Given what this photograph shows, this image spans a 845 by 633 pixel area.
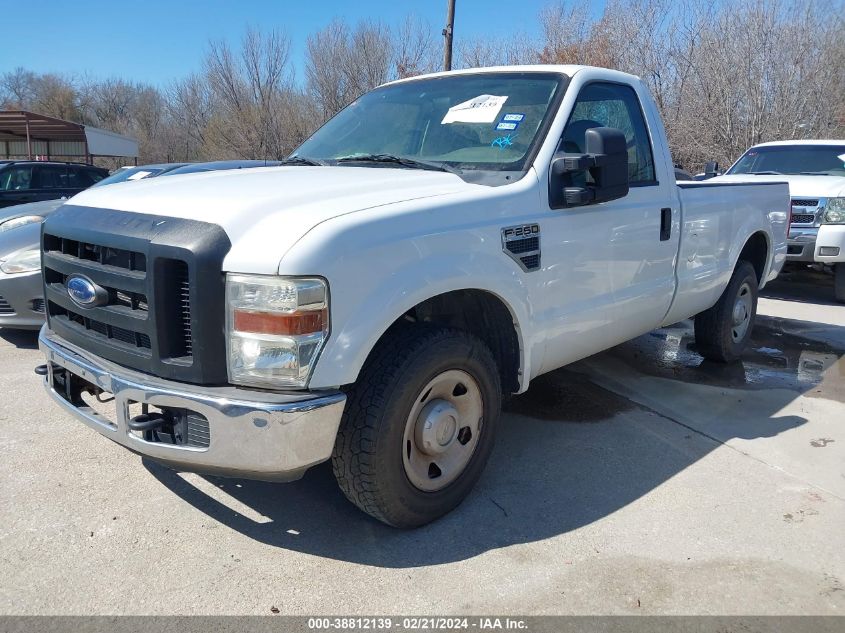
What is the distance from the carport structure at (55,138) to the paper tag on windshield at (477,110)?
20.9 metres

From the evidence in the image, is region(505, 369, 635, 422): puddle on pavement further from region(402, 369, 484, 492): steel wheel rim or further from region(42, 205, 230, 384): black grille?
region(42, 205, 230, 384): black grille

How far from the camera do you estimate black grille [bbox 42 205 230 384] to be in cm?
232

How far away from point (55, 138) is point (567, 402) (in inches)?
1222

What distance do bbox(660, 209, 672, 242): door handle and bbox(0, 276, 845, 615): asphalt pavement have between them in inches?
45.5

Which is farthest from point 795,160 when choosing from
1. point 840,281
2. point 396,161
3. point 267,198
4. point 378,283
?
point 267,198

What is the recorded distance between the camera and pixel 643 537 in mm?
2881

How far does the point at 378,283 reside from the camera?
2.43m

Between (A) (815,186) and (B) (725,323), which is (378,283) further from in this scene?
(A) (815,186)

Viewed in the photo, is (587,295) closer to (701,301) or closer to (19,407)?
(701,301)

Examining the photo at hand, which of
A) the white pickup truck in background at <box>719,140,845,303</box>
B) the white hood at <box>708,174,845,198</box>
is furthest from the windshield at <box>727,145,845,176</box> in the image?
the white hood at <box>708,174,845,198</box>

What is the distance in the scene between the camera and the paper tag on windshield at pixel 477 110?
346 cm

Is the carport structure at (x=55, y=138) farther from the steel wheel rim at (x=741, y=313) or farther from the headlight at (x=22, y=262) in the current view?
the steel wheel rim at (x=741, y=313)

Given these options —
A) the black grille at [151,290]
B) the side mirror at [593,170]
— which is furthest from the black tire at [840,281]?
the black grille at [151,290]

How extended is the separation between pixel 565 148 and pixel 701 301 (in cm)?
199
